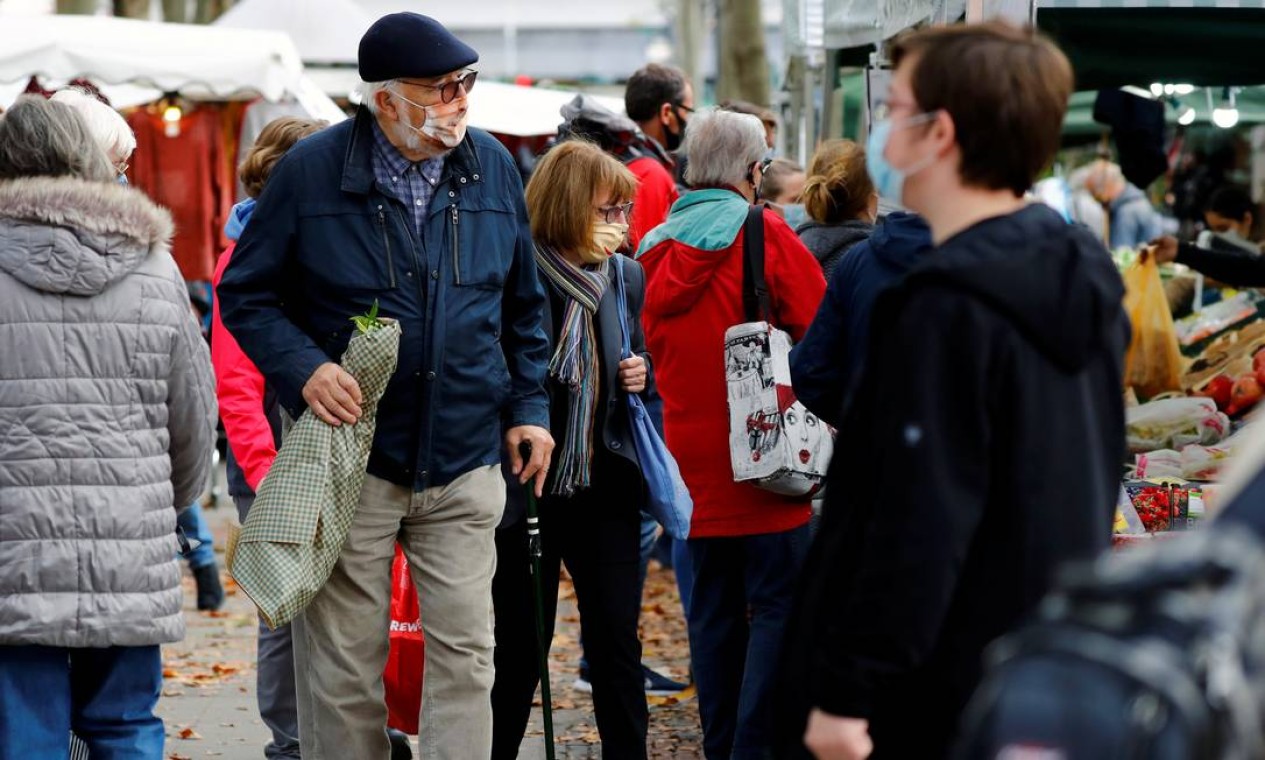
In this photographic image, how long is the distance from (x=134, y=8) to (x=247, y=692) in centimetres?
1603

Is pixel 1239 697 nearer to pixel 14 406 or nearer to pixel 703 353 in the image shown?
pixel 14 406

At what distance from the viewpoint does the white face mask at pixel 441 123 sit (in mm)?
4582

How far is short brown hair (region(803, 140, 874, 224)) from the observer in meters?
6.03

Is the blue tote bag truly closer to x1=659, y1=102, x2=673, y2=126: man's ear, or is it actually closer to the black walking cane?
the black walking cane

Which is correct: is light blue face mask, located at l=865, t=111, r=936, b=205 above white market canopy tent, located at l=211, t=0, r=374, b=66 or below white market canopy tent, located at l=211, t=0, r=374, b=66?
above

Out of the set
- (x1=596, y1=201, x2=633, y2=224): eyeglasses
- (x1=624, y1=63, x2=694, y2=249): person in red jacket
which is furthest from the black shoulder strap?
(x1=624, y1=63, x2=694, y2=249): person in red jacket

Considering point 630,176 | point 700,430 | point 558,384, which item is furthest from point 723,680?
point 630,176

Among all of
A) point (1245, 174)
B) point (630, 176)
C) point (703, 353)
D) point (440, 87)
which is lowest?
point (1245, 174)

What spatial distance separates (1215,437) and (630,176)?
306cm

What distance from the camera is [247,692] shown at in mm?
7684

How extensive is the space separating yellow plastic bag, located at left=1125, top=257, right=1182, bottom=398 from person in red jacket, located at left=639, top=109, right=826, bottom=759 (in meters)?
3.28

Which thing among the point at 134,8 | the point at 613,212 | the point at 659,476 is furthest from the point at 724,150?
the point at 134,8

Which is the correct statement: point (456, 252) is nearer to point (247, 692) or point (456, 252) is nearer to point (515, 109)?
point (247, 692)

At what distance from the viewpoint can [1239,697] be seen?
170 centimetres
